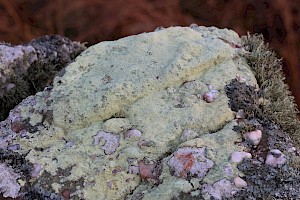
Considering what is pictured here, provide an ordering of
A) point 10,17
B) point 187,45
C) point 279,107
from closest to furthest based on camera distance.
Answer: point 279,107 < point 187,45 < point 10,17

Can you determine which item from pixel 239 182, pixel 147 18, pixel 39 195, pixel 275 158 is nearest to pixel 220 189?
pixel 239 182

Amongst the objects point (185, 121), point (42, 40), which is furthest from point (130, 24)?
point (185, 121)

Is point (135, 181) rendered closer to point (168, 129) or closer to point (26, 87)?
point (168, 129)

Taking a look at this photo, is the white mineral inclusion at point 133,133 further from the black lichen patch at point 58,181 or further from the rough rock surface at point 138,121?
the black lichen patch at point 58,181

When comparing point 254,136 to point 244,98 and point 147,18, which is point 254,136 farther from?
point 147,18

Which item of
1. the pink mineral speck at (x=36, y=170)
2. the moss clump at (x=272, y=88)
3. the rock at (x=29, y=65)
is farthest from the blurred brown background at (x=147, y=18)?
the pink mineral speck at (x=36, y=170)

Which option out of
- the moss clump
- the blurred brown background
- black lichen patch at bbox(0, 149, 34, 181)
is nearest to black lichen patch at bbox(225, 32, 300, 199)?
the moss clump
